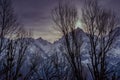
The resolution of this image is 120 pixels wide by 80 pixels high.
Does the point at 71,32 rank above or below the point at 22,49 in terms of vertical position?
above

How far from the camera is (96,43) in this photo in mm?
18750

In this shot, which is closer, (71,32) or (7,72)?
(7,72)

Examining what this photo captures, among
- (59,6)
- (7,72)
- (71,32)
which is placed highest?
(59,6)

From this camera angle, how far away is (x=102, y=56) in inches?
740

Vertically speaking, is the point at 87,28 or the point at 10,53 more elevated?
the point at 87,28

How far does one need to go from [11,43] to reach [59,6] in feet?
16.3

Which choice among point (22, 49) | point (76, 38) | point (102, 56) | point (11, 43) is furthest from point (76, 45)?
point (11, 43)

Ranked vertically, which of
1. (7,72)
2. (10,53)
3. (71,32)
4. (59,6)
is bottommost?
(7,72)

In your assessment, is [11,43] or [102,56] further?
[102,56]

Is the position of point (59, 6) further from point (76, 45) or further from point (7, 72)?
point (7, 72)

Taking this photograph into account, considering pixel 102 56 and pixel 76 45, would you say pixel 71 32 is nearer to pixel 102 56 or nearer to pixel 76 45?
pixel 76 45

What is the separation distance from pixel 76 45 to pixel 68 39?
3.12 feet

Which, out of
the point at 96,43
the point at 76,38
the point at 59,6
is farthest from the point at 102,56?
the point at 59,6

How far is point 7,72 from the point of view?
52.2 ft
